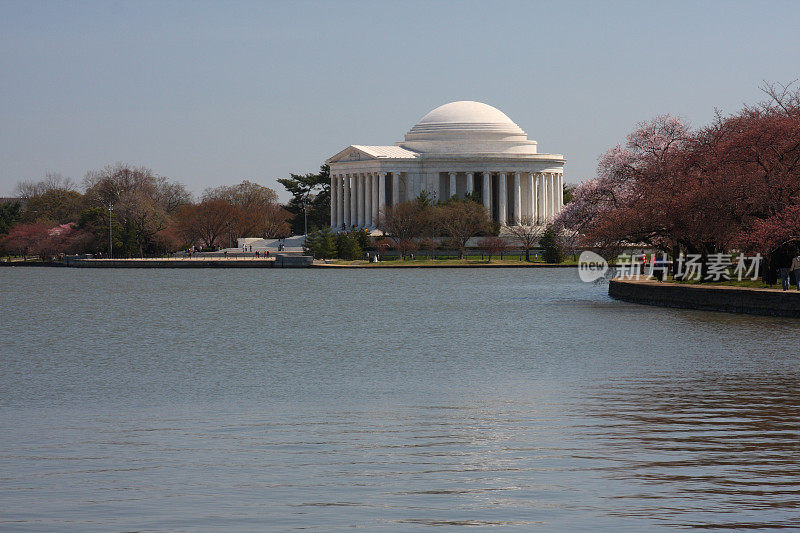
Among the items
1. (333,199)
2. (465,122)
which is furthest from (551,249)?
(333,199)

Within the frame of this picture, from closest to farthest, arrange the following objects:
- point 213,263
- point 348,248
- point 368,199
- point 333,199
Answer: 1. point 213,263
2. point 348,248
3. point 368,199
4. point 333,199

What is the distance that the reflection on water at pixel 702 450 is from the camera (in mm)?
11914

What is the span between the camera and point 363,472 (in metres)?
14.2

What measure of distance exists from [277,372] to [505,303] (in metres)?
32.6

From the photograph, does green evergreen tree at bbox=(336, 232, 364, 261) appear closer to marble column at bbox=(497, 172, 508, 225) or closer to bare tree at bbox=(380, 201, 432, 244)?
bare tree at bbox=(380, 201, 432, 244)

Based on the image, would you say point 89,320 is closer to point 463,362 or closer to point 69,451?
point 463,362

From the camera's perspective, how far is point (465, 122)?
559 feet

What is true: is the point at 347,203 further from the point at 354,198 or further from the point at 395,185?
the point at 395,185

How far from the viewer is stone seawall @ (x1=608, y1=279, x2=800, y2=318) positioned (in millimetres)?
43050

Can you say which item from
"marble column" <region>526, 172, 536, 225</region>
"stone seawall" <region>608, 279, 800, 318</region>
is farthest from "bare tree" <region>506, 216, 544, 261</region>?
"stone seawall" <region>608, 279, 800, 318</region>

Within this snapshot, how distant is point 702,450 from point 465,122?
15653cm

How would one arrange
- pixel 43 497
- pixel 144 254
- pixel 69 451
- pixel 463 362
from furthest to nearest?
1. pixel 144 254
2. pixel 463 362
3. pixel 69 451
4. pixel 43 497

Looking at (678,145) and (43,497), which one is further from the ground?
(678,145)

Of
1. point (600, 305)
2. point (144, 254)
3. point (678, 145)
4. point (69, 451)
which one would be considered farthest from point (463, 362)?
point (144, 254)
